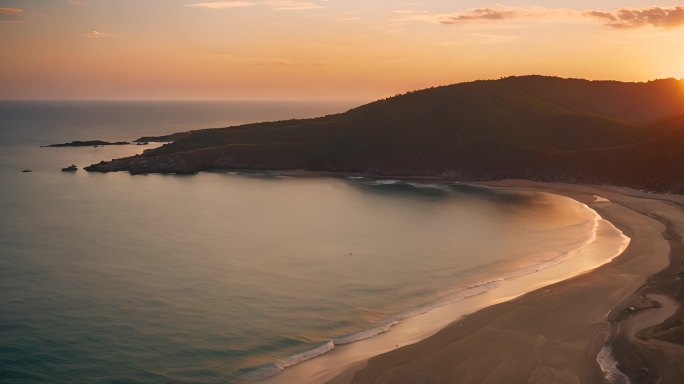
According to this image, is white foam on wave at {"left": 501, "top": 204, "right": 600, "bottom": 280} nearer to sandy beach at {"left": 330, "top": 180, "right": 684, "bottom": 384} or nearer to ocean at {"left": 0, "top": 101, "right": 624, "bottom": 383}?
ocean at {"left": 0, "top": 101, "right": 624, "bottom": 383}

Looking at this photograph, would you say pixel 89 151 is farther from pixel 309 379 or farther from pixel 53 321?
pixel 309 379

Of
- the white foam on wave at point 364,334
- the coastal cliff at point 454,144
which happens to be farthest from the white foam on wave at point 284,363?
the coastal cliff at point 454,144

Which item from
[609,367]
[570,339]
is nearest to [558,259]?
[570,339]

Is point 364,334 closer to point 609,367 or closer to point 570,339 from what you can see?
point 570,339

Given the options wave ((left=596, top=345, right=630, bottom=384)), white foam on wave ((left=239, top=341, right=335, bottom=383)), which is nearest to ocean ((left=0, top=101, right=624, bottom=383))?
white foam on wave ((left=239, top=341, right=335, bottom=383))

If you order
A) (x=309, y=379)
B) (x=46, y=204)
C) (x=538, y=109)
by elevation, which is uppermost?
(x=538, y=109)

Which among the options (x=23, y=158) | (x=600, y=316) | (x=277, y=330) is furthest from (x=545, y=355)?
(x=23, y=158)
